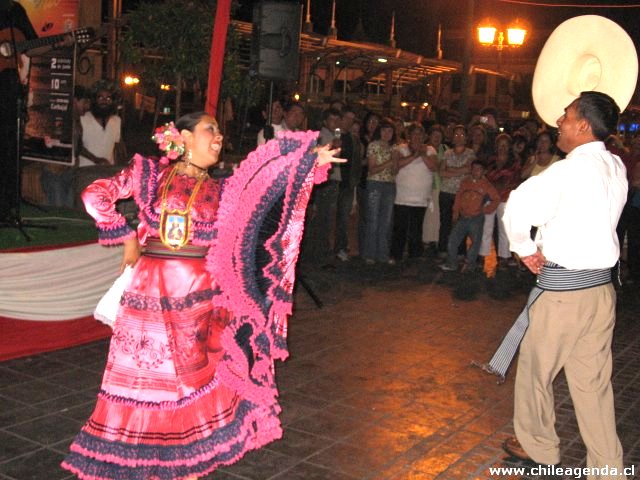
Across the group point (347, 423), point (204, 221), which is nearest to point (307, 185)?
point (204, 221)

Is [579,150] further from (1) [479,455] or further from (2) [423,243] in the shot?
(2) [423,243]

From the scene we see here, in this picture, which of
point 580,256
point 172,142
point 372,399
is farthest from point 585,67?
point 172,142

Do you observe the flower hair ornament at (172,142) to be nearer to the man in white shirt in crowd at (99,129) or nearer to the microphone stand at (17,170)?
the microphone stand at (17,170)

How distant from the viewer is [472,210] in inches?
391

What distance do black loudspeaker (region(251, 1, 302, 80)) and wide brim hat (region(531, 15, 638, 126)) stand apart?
3107 mm

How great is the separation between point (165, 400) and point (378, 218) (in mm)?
6882

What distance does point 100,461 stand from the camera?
3.53m

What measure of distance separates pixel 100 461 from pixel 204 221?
117 cm

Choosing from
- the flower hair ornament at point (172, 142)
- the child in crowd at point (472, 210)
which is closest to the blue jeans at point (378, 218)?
the child in crowd at point (472, 210)

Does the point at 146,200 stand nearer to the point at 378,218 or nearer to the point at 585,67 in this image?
the point at 585,67

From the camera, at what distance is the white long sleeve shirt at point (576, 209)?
148 inches

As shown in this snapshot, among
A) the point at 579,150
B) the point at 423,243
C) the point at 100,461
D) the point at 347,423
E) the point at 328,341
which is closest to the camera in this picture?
the point at 100,461

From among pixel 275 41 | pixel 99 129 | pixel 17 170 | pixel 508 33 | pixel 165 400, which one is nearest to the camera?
pixel 165 400

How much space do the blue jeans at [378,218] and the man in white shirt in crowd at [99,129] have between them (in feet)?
10.7
